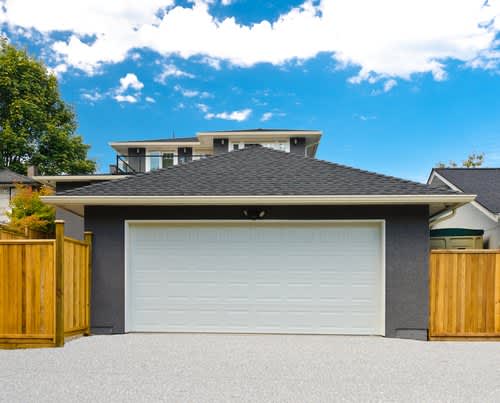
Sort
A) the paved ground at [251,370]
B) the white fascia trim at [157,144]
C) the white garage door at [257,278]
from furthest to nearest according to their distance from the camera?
the white fascia trim at [157,144], the white garage door at [257,278], the paved ground at [251,370]

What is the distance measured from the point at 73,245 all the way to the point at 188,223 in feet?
6.45

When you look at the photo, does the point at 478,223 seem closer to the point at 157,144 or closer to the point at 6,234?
the point at 6,234

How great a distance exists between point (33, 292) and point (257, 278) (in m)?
3.65

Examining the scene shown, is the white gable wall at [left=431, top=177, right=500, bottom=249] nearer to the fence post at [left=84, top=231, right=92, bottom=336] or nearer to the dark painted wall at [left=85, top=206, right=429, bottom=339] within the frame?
the dark painted wall at [left=85, top=206, right=429, bottom=339]

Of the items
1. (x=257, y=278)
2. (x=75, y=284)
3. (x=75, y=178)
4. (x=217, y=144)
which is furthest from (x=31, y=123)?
(x=257, y=278)

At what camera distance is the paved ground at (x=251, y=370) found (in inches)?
159

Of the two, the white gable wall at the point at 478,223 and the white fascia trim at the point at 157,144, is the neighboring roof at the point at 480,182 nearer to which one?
the white gable wall at the point at 478,223

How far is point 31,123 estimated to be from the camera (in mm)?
26875

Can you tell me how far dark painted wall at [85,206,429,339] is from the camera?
262 inches

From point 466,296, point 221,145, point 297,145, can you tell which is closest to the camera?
point 466,296

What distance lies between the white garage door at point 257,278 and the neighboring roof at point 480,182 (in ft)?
16.9

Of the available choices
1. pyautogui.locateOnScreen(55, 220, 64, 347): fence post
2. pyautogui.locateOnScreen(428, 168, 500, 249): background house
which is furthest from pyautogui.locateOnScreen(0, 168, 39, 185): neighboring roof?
pyautogui.locateOnScreen(428, 168, 500, 249): background house

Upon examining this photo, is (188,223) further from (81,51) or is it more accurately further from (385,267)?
(81,51)

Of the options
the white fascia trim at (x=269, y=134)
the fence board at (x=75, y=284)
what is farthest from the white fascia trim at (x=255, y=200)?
the white fascia trim at (x=269, y=134)
